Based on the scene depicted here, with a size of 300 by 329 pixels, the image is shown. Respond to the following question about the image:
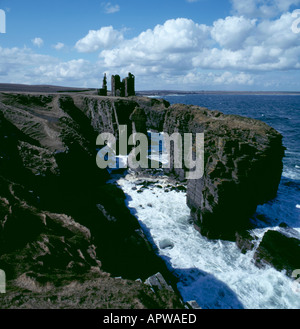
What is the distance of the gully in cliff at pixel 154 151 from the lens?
24.3 metres

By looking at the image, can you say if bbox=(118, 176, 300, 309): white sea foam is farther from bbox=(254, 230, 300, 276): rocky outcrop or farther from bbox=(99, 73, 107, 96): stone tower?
bbox=(99, 73, 107, 96): stone tower

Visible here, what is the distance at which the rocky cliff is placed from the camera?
29.1 feet

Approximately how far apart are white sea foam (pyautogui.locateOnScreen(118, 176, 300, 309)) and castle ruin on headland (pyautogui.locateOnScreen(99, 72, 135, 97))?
59.8m

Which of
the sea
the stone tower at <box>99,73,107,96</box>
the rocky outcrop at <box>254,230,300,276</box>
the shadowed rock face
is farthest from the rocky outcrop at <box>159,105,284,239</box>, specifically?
the stone tower at <box>99,73,107,96</box>

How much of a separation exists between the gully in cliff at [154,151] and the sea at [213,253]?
495cm

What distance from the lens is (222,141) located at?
2156 centimetres

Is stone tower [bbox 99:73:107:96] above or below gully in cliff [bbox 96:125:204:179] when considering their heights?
above

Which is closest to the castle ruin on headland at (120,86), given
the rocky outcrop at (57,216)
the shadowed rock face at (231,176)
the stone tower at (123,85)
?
the stone tower at (123,85)

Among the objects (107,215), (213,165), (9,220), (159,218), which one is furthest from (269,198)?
(9,220)

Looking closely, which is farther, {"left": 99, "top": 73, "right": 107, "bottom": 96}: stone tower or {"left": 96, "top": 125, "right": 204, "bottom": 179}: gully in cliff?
{"left": 99, "top": 73, "right": 107, "bottom": 96}: stone tower

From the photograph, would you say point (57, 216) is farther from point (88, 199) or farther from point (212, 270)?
point (212, 270)

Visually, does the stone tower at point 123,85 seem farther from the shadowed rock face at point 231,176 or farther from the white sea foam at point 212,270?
the white sea foam at point 212,270
